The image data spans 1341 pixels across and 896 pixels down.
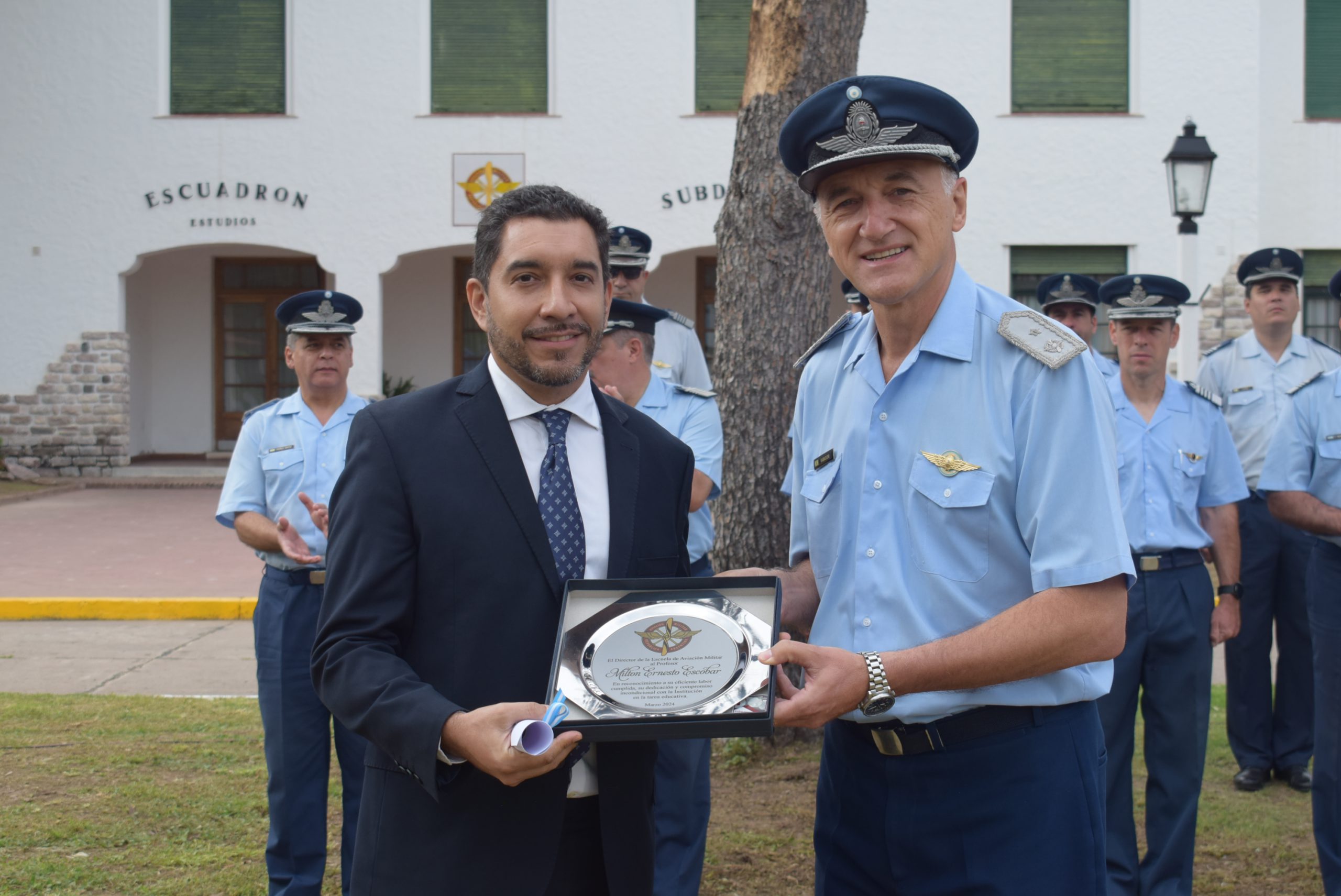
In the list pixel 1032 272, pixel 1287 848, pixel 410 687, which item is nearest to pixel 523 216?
pixel 410 687

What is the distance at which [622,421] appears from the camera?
2521 mm

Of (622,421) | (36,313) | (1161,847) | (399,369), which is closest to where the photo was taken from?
(622,421)

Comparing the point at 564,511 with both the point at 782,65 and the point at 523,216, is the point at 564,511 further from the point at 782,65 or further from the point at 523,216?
the point at 782,65

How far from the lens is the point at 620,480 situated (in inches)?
94.6

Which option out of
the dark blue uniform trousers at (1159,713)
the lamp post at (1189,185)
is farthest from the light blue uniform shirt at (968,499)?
the lamp post at (1189,185)

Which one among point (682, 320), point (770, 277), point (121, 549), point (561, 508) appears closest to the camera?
point (561, 508)

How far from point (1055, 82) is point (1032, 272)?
8.28 feet

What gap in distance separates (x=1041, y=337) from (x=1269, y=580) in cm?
465

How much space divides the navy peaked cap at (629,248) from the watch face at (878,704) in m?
4.12

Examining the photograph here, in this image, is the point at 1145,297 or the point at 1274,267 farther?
the point at 1274,267

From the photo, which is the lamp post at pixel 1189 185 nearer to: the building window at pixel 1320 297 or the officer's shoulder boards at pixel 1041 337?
the building window at pixel 1320 297

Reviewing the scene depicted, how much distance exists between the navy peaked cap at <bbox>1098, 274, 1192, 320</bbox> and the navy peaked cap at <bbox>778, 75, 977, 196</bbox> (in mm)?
2836

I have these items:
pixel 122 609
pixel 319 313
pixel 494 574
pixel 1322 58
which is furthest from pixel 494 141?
pixel 494 574

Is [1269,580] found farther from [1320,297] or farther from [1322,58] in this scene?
[1322,58]
